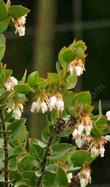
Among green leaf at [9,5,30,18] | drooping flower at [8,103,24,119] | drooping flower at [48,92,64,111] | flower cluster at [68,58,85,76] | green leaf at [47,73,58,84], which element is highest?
green leaf at [9,5,30,18]

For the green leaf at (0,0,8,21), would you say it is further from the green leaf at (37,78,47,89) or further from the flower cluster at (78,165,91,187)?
the flower cluster at (78,165,91,187)

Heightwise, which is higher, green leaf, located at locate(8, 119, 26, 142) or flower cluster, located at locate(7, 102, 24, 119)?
flower cluster, located at locate(7, 102, 24, 119)

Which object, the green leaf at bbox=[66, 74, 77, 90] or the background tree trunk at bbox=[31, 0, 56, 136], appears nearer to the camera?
the green leaf at bbox=[66, 74, 77, 90]

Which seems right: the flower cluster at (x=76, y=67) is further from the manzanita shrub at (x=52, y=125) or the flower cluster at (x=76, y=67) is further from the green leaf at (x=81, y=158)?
the green leaf at (x=81, y=158)

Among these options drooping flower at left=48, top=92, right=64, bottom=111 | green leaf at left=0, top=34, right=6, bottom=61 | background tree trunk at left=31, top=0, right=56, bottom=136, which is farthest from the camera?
background tree trunk at left=31, top=0, right=56, bottom=136

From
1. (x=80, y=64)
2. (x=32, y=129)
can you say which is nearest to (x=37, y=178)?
(x=80, y=64)

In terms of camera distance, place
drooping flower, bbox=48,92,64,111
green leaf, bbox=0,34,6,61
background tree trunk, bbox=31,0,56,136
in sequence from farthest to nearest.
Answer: background tree trunk, bbox=31,0,56,136 → green leaf, bbox=0,34,6,61 → drooping flower, bbox=48,92,64,111

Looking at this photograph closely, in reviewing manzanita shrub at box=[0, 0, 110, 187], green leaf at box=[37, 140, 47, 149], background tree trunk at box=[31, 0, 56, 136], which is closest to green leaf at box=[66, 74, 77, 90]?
manzanita shrub at box=[0, 0, 110, 187]
